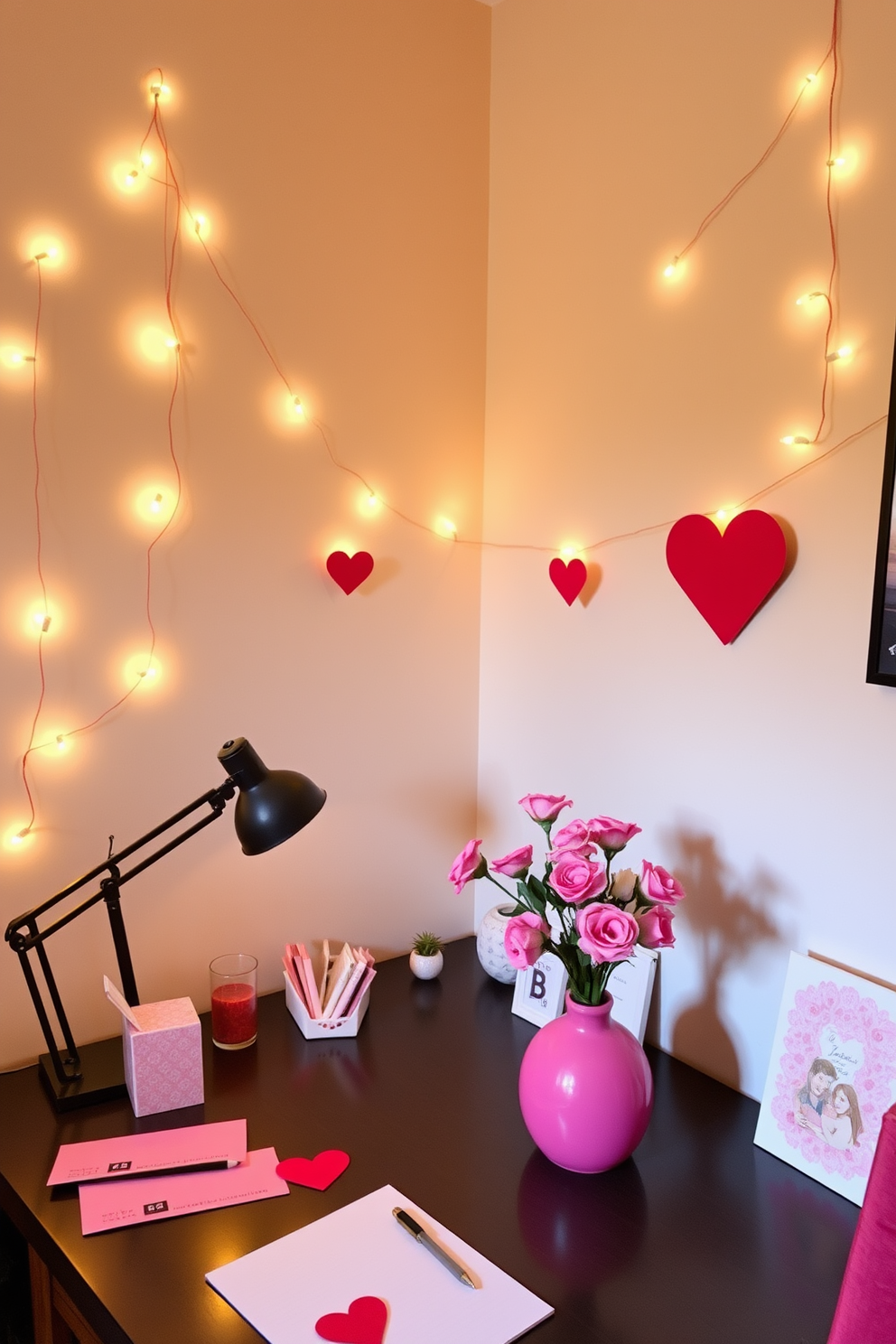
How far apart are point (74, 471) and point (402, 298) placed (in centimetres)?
69

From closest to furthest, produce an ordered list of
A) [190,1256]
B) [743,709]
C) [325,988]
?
[190,1256]
[743,709]
[325,988]

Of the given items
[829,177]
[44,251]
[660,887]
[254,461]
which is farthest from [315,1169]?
[829,177]

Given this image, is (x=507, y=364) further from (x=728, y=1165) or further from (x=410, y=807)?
(x=728, y=1165)

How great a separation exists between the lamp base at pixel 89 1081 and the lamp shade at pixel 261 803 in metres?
0.41

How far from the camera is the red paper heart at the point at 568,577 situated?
173 cm

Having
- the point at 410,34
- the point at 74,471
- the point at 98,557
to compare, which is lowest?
the point at 98,557

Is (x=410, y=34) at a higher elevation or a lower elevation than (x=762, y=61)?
higher

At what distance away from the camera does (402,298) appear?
184 centimetres

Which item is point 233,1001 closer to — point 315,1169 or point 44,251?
point 315,1169

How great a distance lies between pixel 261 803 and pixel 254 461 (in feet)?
1.99

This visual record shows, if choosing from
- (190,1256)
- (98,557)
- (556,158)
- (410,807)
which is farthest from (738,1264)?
(556,158)

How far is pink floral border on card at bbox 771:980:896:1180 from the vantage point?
1.26 meters

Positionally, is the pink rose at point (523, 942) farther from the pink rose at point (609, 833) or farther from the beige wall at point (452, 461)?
the beige wall at point (452, 461)

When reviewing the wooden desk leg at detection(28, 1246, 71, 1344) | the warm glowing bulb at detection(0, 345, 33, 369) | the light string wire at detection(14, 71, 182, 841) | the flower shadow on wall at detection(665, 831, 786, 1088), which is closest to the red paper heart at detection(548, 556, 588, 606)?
the flower shadow on wall at detection(665, 831, 786, 1088)
